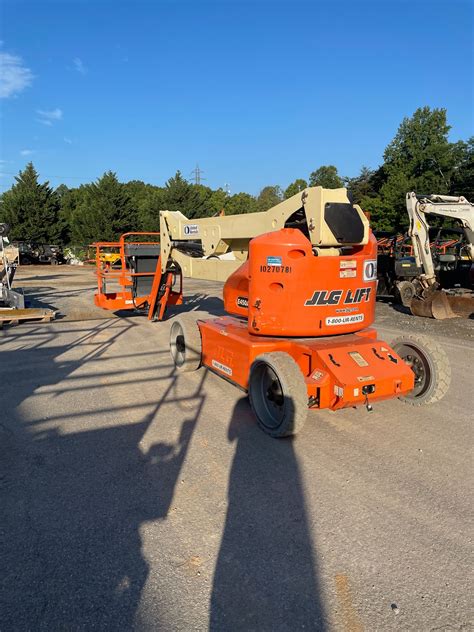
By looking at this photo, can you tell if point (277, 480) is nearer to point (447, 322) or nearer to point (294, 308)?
point (294, 308)

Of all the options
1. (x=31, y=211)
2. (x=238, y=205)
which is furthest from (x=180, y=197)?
(x=238, y=205)

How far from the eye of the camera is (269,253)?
509 cm

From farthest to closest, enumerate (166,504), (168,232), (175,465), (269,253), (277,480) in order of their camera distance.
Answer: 1. (168,232)
2. (269,253)
3. (175,465)
4. (277,480)
5. (166,504)

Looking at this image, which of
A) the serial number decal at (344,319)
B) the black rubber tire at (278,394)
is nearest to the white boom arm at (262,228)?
the serial number decal at (344,319)

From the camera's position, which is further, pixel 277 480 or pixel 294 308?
pixel 294 308

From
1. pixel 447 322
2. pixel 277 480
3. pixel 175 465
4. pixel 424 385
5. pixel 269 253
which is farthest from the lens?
pixel 447 322

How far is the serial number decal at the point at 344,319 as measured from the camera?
5312 mm

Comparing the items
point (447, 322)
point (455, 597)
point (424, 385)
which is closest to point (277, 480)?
point (455, 597)

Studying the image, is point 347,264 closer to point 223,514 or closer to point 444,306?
point 223,514

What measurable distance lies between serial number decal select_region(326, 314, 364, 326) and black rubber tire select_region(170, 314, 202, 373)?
241cm

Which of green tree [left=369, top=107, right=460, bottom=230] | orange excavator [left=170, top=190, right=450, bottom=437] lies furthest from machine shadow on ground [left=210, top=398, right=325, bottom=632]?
green tree [left=369, top=107, right=460, bottom=230]

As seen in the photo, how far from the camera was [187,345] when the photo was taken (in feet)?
23.2

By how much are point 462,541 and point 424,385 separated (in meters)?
2.55

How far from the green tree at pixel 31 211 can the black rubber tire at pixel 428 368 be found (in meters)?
45.0
